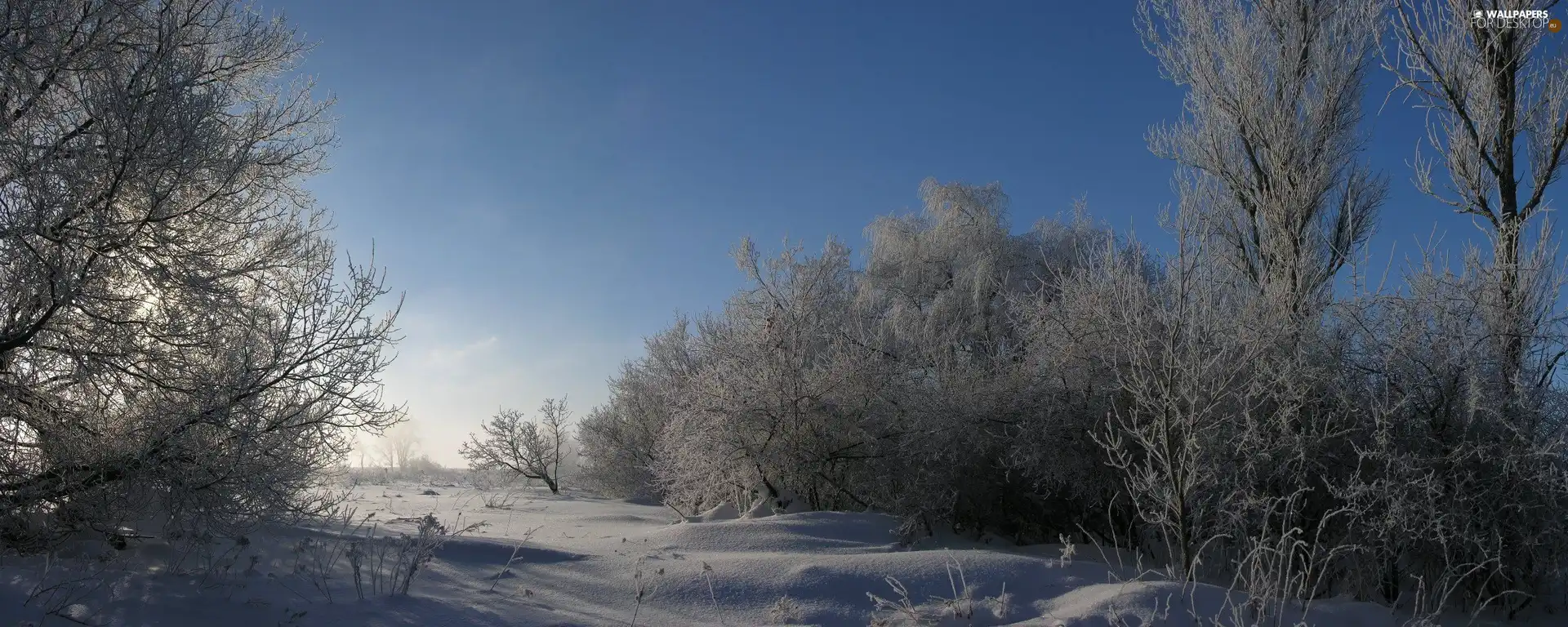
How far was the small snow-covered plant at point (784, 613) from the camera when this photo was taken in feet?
15.6

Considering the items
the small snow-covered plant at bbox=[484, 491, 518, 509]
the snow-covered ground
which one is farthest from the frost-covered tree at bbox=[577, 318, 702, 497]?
the snow-covered ground

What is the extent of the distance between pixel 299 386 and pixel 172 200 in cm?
133

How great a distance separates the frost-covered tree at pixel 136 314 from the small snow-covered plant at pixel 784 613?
3081 mm

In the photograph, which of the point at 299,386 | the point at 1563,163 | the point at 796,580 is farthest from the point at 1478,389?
the point at 299,386

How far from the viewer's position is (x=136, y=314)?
5227mm

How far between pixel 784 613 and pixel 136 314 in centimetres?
441

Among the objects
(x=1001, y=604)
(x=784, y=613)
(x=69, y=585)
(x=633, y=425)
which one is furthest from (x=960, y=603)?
(x=633, y=425)

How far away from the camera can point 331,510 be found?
20.7ft

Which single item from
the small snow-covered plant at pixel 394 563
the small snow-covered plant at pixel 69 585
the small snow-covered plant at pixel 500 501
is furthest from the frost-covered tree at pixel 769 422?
the small snow-covered plant at pixel 69 585

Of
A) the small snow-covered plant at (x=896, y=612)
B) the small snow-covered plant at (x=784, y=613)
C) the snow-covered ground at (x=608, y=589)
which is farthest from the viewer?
the small snow-covered plant at (x=784, y=613)

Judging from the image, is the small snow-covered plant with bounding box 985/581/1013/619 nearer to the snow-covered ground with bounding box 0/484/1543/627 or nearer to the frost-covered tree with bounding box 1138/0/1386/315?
the snow-covered ground with bounding box 0/484/1543/627

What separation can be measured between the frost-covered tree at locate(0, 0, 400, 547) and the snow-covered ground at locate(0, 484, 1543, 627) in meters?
0.46

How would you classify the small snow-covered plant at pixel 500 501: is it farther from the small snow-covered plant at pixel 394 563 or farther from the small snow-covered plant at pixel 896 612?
the small snow-covered plant at pixel 896 612

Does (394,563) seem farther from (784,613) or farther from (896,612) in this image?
(896,612)
